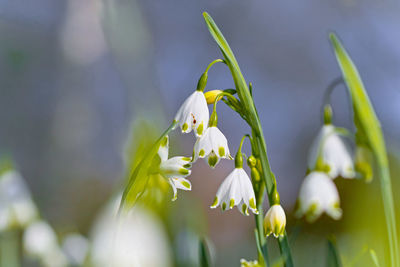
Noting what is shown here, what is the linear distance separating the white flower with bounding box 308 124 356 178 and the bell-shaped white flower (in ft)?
0.26

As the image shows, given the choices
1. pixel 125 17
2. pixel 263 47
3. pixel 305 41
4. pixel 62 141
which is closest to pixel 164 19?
pixel 263 47

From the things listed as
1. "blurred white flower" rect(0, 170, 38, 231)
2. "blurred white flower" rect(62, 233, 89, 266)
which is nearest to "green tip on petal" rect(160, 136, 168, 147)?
"blurred white flower" rect(0, 170, 38, 231)

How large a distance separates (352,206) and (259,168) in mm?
866

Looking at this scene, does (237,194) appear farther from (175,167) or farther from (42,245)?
(42,245)

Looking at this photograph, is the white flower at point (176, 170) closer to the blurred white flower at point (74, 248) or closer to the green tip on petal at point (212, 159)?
the green tip on petal at point (212, 159)

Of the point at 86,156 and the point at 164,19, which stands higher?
the point at 164,19

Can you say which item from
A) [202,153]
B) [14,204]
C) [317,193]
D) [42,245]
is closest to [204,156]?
[202,153]

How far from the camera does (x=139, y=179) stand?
0.34m

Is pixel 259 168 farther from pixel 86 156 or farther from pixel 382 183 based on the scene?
pixel 86 156

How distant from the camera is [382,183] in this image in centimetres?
37

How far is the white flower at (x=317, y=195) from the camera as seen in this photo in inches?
15.5

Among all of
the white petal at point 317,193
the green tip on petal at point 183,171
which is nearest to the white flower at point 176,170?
the green tip on petal at point 183,171

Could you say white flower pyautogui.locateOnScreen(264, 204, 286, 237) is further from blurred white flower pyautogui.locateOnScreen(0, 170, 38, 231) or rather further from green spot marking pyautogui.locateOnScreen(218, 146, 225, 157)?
blurred white flower pyautogui.locateOnScreen(0, 170, 38, 231)

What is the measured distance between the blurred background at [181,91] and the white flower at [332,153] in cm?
4
